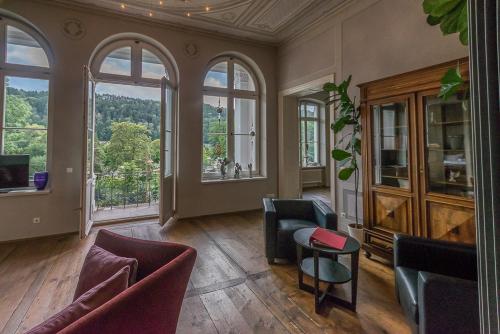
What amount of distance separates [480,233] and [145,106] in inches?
246

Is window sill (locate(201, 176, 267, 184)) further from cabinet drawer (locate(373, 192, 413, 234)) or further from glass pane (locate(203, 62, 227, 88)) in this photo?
cabinet drawer (locate(373, 192, 413, 234))

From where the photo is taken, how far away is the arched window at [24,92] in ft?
12.1

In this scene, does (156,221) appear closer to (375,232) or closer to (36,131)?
(36,131)

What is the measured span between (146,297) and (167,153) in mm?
3655

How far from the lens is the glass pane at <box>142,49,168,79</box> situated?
4668 mm

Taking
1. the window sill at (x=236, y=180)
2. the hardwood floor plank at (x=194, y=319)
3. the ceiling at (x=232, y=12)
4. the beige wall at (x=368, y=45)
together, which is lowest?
the hardwood floor plank at (x=194, y=319)

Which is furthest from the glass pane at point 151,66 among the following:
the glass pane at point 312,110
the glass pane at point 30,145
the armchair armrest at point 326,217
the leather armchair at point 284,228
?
the glass pane at point 312,110

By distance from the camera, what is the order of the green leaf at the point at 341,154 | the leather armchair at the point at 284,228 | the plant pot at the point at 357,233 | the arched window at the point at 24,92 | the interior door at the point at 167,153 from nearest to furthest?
1. the leather armchair at the point at 284,228
2. the plant pot at the point at 357,233
3. the green leaf at the point at 341,154
4. the arched window at the point at 24,92
5. the interior door at the point at 167,153

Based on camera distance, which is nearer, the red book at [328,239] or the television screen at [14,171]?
the red book at [328,239]

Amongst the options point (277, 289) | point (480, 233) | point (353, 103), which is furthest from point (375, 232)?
point (480, 233)

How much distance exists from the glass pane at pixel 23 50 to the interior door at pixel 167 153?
187 cm

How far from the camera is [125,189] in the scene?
586 cm

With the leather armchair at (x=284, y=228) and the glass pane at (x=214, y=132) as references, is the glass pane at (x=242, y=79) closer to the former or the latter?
the glass pane at (x=214, y=132)

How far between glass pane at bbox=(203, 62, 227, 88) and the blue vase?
314 cm
